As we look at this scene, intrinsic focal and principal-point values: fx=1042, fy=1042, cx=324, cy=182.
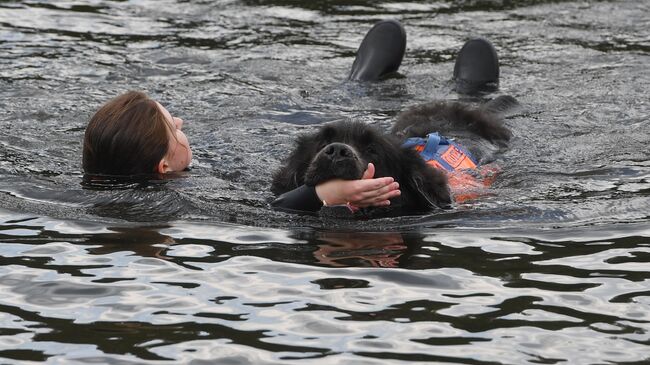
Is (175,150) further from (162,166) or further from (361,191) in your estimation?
(361,191)

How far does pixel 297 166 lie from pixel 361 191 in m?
0.80

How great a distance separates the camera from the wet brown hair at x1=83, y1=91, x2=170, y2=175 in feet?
24.3

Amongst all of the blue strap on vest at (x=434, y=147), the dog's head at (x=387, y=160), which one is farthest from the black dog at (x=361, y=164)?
the blue strap on vest at (x=434, y=147)

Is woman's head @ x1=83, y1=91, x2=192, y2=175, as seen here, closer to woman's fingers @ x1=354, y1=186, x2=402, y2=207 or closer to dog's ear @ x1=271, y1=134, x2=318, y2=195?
dog's ear @ x1=271, y1=134, x2=318, y2=195

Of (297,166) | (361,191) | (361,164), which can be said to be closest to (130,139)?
(297,166)

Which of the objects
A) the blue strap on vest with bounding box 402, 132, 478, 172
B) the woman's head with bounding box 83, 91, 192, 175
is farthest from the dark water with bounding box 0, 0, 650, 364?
the blue strap on vest with bounding box 402, 132, 478, 172

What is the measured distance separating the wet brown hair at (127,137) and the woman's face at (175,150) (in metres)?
0.07

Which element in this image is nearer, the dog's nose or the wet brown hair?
the dog's nose

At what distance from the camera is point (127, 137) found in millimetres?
7438

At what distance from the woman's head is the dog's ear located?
40.0 inches

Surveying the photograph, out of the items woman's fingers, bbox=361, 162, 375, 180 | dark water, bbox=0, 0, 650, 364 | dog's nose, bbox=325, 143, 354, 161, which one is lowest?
dark water, bbox=0, 0, 650, 364

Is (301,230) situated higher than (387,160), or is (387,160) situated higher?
(387,160)

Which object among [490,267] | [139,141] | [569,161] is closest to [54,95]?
[139,141]

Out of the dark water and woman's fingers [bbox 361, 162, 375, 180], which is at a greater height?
woman's fingers [bbox 361, 162, 375, 180]
